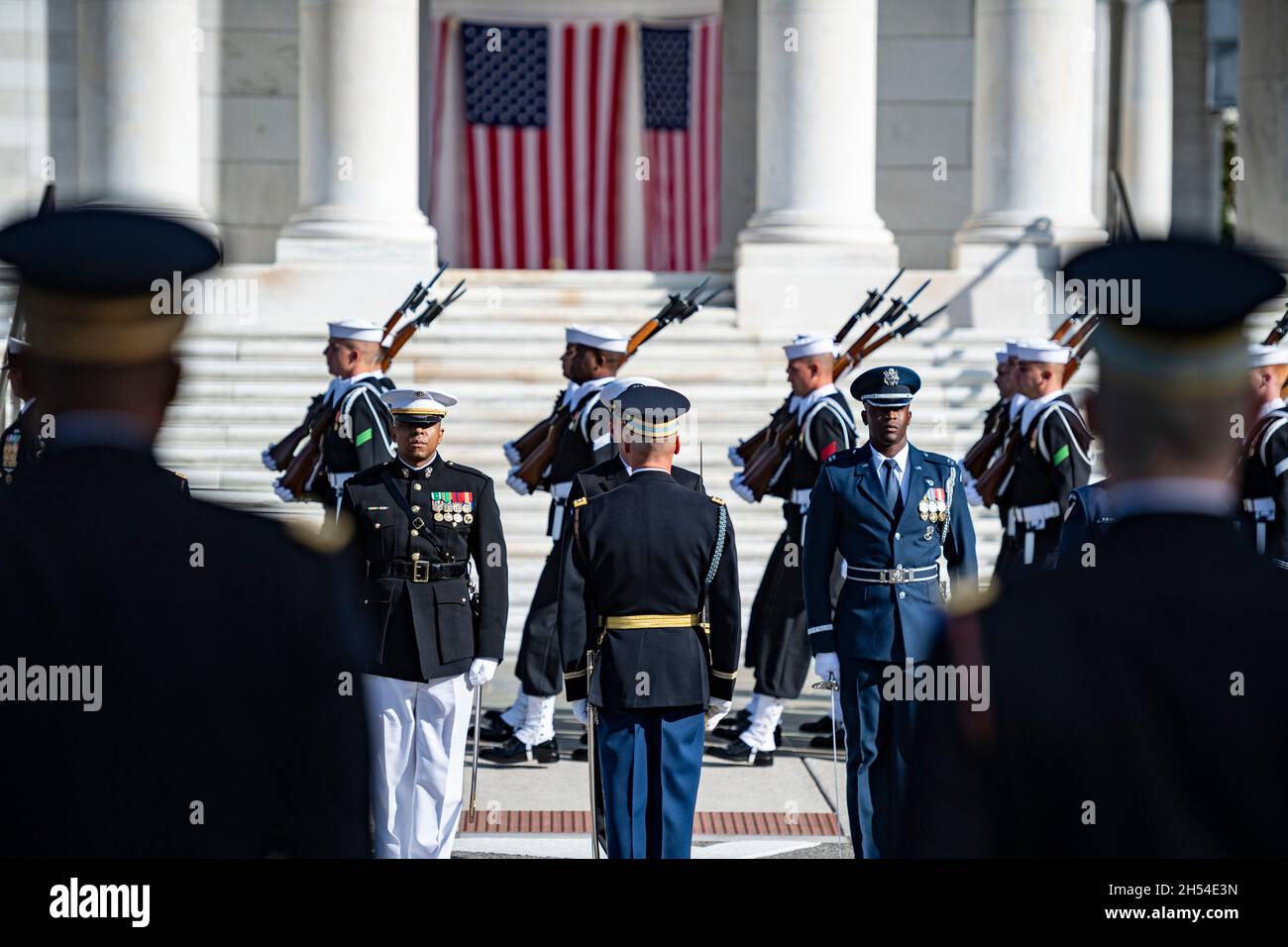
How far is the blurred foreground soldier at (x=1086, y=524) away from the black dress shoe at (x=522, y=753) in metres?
4.18

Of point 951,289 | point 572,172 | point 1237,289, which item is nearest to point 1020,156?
point 951,289

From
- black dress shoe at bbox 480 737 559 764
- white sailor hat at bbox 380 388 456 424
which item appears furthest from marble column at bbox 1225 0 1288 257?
white sailor hat at bbox 380 388 456 424

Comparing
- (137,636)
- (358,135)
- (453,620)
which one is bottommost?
(453,620)

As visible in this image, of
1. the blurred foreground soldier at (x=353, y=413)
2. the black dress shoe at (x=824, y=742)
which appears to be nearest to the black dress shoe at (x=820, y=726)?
the black dress shoe at (x=824, y=742)

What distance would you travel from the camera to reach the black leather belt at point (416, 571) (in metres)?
6.29

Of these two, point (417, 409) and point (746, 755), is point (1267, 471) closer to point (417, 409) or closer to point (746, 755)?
point (746, 755)

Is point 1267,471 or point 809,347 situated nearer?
point 1267,471

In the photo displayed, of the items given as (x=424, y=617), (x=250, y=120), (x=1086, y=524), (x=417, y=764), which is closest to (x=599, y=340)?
(x=424, y=617)

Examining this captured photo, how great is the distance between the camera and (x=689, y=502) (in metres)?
5.70

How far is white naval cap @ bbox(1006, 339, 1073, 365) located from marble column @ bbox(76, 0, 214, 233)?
8515 mm

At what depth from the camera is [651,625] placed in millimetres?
5680

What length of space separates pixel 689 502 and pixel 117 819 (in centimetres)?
373

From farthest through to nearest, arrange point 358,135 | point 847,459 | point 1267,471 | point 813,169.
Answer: point 813,169 < point 358,135 < point 1267,471 < point 847,459

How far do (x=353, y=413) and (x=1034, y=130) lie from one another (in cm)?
926
